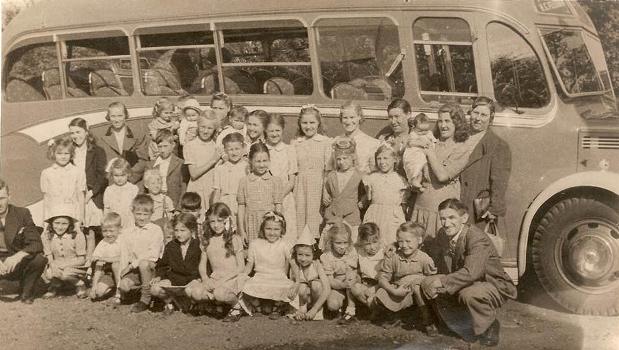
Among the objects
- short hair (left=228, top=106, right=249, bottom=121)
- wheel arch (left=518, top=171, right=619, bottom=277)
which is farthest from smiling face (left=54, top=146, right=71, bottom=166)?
wheel arch (left=518, top=171, right=619, bottom=277)

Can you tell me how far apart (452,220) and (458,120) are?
0.68 m

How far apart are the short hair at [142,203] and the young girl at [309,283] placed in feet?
3.54

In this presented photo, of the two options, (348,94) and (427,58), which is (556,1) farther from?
(348,94)

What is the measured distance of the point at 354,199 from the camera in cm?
461

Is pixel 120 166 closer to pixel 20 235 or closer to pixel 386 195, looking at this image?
pixel 20 235

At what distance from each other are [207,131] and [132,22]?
1.03 metres

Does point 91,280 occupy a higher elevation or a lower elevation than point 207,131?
lower

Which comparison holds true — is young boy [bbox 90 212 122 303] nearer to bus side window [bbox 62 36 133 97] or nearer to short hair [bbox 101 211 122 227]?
short hair [bbox 101 211 122 227]

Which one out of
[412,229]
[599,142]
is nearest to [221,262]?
[412,229]

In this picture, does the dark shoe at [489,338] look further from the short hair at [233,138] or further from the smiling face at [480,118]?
the short hair at [233,138]

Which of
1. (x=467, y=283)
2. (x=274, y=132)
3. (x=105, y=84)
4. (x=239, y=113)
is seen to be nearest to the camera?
(x=467, y=283)

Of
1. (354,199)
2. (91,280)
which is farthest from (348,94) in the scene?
(91,280)

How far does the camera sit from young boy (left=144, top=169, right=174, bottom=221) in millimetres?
4898

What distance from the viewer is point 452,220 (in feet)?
14.1
